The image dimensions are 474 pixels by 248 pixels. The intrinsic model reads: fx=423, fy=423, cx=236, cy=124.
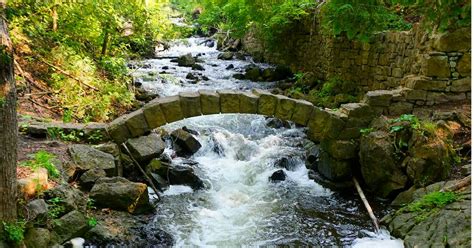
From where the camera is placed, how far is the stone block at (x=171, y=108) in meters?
7.45

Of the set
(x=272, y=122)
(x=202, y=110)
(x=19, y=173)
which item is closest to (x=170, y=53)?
(x=272, y=122)

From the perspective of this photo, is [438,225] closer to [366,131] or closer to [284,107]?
[366,131]

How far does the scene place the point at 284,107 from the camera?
7711 mm

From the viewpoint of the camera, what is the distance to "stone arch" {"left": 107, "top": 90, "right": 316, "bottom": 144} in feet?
24.4

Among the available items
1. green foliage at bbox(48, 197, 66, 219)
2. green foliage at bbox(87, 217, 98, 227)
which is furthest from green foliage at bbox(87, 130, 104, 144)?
green foliage at bbox(48, 197, 66, 219)

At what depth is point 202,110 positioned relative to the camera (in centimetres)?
753

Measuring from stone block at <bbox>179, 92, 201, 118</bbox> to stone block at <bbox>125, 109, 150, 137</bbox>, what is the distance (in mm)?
728

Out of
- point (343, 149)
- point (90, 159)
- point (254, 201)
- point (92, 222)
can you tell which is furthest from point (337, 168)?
point (92, 222)

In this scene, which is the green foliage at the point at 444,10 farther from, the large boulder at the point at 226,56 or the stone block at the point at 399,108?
the large boulder at the point at 226,56

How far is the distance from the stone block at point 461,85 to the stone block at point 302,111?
8.69 feet

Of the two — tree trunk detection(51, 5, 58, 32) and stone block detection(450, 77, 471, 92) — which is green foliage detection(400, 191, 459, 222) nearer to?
stone block detection(450, 77, 471, 92)

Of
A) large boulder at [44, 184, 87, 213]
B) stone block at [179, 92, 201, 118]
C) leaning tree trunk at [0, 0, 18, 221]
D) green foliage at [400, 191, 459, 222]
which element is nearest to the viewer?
leaning tree trunk at [0, 0, 18, 221]

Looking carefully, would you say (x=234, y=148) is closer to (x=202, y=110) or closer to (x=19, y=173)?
(x=202, y=110)

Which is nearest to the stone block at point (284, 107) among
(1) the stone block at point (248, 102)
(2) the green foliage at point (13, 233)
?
(1) the stone block at point (248, 102)
